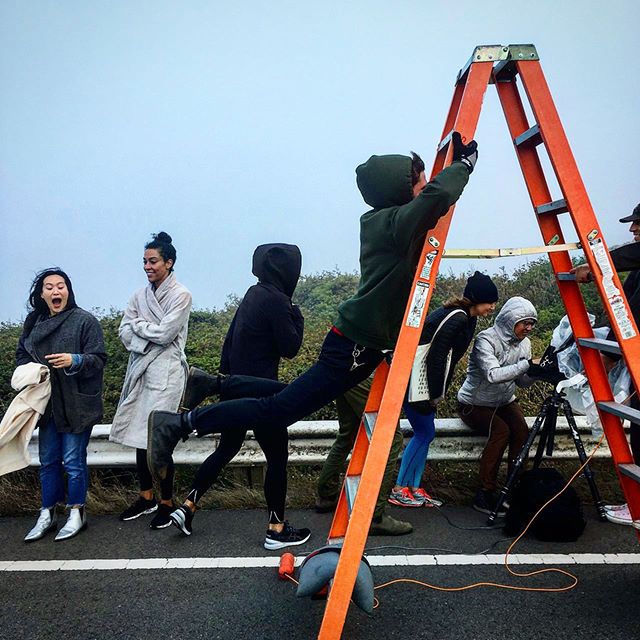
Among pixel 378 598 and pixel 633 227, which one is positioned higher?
pixel 633 227

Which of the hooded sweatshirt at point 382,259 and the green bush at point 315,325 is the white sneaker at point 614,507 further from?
the hooded sweatshirt at point 382,259

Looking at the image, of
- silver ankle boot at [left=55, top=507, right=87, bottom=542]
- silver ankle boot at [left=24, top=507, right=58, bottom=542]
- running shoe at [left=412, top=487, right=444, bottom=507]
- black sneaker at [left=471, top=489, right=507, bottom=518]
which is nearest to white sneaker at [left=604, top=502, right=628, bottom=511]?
black sneaker at [left=471, top=489, right=507, bottom=518]

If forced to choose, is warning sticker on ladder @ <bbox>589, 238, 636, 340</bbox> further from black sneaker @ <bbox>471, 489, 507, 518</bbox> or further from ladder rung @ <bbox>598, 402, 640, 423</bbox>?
black sneaker @ <bbox>471, 489, 507, 518</bbox>

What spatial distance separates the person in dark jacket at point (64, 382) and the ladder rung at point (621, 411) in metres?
3.48

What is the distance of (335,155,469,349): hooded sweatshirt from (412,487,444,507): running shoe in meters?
2.25

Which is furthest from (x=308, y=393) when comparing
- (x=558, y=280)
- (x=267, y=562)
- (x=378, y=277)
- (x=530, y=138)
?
(x=530, y=138)

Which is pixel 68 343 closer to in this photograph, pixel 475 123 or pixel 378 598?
pixel 378 598

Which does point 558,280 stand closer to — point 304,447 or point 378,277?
point 378,277

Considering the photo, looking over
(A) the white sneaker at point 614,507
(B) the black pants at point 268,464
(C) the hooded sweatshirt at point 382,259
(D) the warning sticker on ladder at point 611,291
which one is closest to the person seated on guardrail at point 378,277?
(C) the hooded sweatshirt at point 382,259

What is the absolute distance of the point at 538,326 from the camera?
24.9 feet

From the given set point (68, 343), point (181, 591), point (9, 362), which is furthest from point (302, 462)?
point (9, 362)

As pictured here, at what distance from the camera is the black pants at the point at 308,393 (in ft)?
10.2

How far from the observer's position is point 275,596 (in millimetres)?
3432

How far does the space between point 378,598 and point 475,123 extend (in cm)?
254
